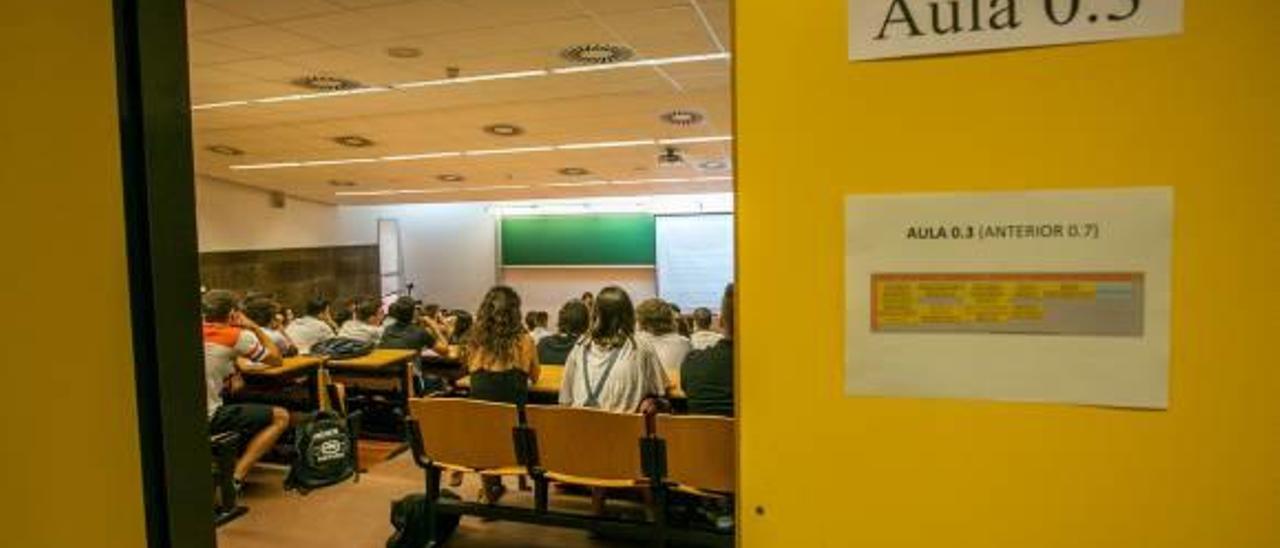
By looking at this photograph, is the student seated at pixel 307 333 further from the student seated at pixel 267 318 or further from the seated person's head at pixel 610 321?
the seated person's head at pixel 610 321

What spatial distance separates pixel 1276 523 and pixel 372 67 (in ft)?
17.3

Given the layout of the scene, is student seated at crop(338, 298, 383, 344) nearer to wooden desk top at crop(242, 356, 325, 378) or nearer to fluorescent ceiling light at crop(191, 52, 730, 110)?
wooden desk top at crop(242, 356, 325, 378)

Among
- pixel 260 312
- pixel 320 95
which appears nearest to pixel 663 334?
pixel 260 312

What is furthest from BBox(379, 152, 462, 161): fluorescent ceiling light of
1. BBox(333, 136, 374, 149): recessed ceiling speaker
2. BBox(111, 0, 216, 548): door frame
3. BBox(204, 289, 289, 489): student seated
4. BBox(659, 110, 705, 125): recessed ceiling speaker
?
BBox(111, 0, 216, 548): door frame

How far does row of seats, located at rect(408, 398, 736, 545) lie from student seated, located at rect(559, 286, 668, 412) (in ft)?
1.12

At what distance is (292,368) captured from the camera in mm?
4754

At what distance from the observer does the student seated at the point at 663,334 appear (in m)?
4.50

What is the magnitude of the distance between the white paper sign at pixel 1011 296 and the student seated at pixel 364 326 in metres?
5.21

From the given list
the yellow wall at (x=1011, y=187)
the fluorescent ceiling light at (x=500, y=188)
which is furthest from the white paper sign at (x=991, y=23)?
the fluorescent ceiling light at (x=500, y=188)

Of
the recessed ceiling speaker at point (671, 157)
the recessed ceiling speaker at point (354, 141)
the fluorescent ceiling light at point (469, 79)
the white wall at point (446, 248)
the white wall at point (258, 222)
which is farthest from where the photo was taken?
the white wall at point (446, 248)

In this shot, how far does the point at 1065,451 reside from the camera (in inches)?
36.3

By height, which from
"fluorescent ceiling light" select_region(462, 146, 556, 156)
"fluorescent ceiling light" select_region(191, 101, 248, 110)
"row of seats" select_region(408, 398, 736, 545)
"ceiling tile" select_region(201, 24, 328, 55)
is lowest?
"row of seats" select_region(408, 398, 736, 545)

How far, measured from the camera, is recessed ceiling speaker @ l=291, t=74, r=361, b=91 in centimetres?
549

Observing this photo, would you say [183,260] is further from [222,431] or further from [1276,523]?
[222,431]
